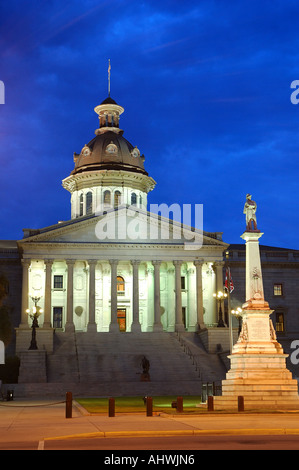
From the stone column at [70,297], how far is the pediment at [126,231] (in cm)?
243

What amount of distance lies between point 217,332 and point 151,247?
11.7m

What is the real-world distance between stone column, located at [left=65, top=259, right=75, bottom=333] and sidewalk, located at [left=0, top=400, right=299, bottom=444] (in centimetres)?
4032

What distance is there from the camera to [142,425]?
21.9m

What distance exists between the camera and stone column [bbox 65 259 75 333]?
226ft

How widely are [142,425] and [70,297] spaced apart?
158 ft

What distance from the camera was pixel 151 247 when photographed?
7169 centimetres

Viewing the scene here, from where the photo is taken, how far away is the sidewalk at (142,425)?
1945cm

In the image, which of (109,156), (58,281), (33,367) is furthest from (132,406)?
(109,156)

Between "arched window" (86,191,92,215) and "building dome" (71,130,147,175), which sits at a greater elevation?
"building dome" (71,130,147,175)

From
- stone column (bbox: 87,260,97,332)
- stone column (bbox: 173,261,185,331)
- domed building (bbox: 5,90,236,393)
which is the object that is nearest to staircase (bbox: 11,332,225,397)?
domed building (bbox: 5,90,236,393)

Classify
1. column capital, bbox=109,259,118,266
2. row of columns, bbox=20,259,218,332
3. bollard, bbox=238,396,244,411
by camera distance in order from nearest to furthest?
bollard, bbox=238,396,244,411 < row of columns, bbox=20,259,218,332 < column capital, bbox=109,259,118,266

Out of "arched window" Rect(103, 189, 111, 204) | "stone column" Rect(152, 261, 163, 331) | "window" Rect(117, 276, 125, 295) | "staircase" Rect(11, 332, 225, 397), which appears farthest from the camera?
"arched window" Rect(103, 189, 111, 204)

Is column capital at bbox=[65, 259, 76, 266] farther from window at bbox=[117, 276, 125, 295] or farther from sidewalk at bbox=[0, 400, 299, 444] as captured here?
sidewalk at bbox=[0, 400, 299, 444]

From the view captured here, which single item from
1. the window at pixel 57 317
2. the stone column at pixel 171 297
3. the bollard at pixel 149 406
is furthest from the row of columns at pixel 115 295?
the bollard at pixel 149 406
